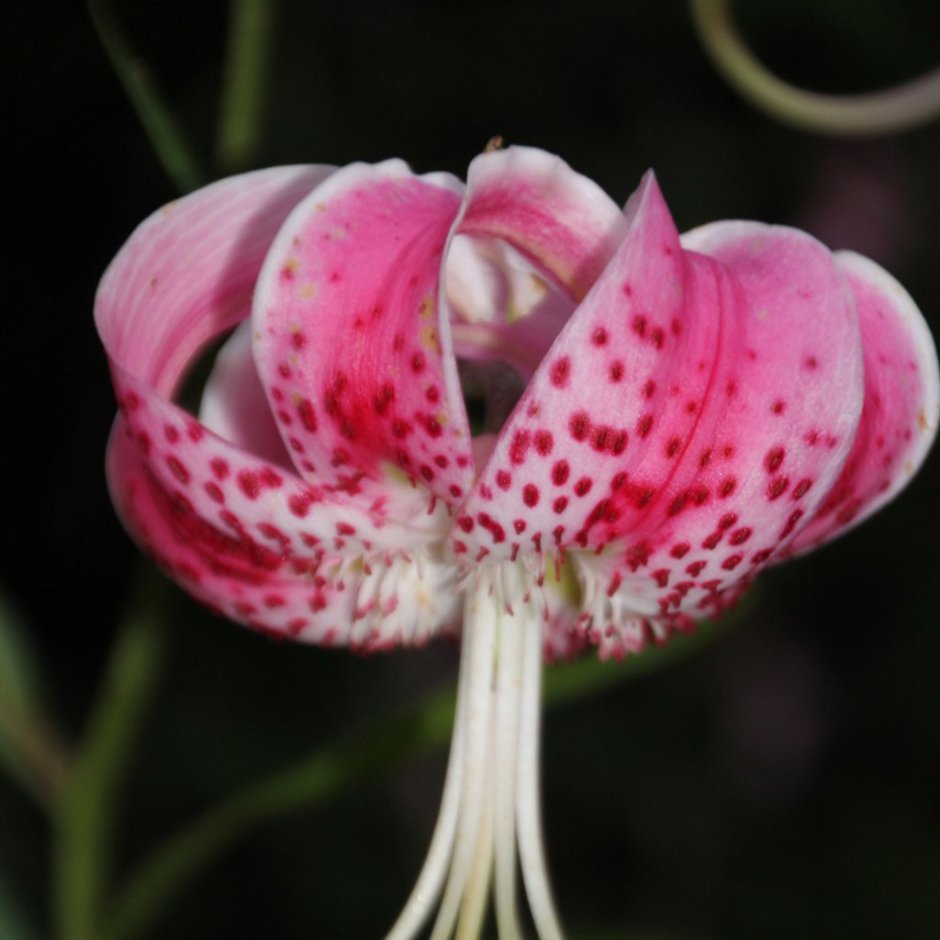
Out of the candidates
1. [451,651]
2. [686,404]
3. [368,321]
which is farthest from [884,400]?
[451,651]

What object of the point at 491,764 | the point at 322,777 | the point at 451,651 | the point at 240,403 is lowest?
the point at 451,651

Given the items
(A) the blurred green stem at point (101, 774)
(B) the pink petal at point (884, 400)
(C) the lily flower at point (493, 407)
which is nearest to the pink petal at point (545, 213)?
(C) the lily flower at point (493, 407)

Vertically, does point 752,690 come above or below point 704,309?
below

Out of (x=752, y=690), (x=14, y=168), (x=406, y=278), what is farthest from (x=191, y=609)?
(x=406, y=278)

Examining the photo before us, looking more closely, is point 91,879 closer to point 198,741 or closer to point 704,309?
point 704,309

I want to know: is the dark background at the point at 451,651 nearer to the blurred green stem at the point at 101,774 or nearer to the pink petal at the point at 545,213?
the blurred green stem at the point at 101,774

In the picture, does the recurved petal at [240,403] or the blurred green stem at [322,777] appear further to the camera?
the blurred green stem at [322,777]

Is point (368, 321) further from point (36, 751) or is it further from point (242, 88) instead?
point (36, 751)
